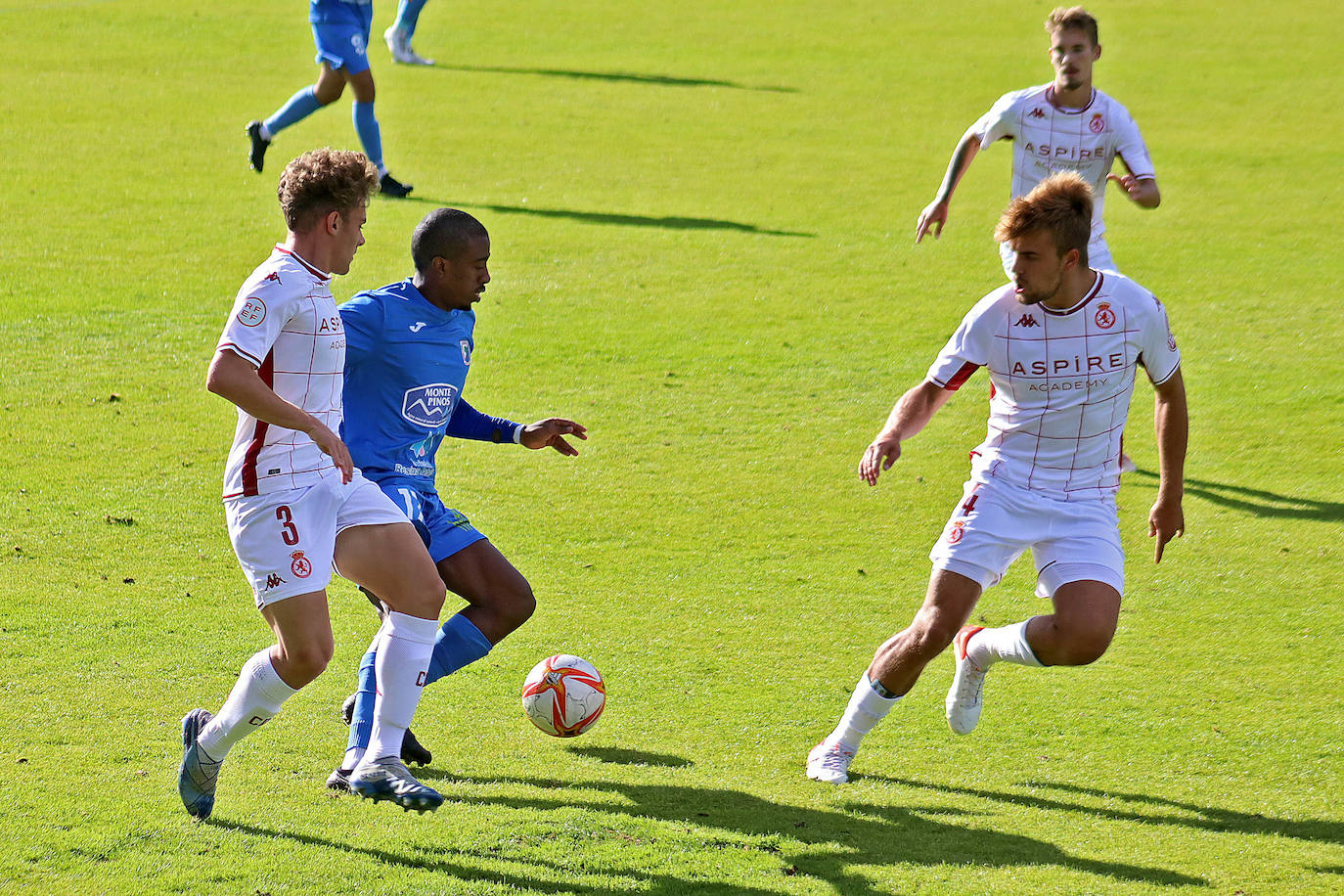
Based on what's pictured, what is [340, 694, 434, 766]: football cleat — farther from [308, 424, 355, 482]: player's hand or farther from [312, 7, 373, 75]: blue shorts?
[312, 7, 373, 75]: blue shorts

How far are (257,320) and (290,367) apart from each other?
0.75ft

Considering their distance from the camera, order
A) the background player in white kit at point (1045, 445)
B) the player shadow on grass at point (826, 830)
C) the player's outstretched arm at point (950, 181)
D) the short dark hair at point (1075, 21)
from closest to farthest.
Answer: the player shadow on grass at point (826, 830)
the background player in white kit at point (1045, 445)
the short dark hair at point (1075, 21)
the player's outstretched arm at point (950, 181)

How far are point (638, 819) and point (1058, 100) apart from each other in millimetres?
5212

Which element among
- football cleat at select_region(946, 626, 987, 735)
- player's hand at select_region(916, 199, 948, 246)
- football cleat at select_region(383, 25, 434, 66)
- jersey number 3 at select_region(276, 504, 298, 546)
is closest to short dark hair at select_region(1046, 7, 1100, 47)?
player's hand at select_region(916, 199, 948, 246)

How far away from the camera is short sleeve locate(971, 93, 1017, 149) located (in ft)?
27.2

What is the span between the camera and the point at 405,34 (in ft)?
66.7

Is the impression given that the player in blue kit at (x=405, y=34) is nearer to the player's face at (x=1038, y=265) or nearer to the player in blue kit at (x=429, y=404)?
the player in blue kit at (x=429, y=404)

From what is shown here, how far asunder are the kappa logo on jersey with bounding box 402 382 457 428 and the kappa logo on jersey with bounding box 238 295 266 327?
0.98 meters

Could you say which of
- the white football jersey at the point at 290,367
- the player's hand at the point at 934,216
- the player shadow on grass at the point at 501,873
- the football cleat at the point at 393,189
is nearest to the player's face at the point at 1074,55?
the player's hand at the point at 934,216

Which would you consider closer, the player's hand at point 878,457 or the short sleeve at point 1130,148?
the player's hand at point 878,457

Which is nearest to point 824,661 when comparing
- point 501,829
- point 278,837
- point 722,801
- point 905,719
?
point 905,719

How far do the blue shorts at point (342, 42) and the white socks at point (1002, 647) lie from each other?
9519 mm

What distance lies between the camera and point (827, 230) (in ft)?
45.8

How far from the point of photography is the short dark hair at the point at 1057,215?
498 centimetres
